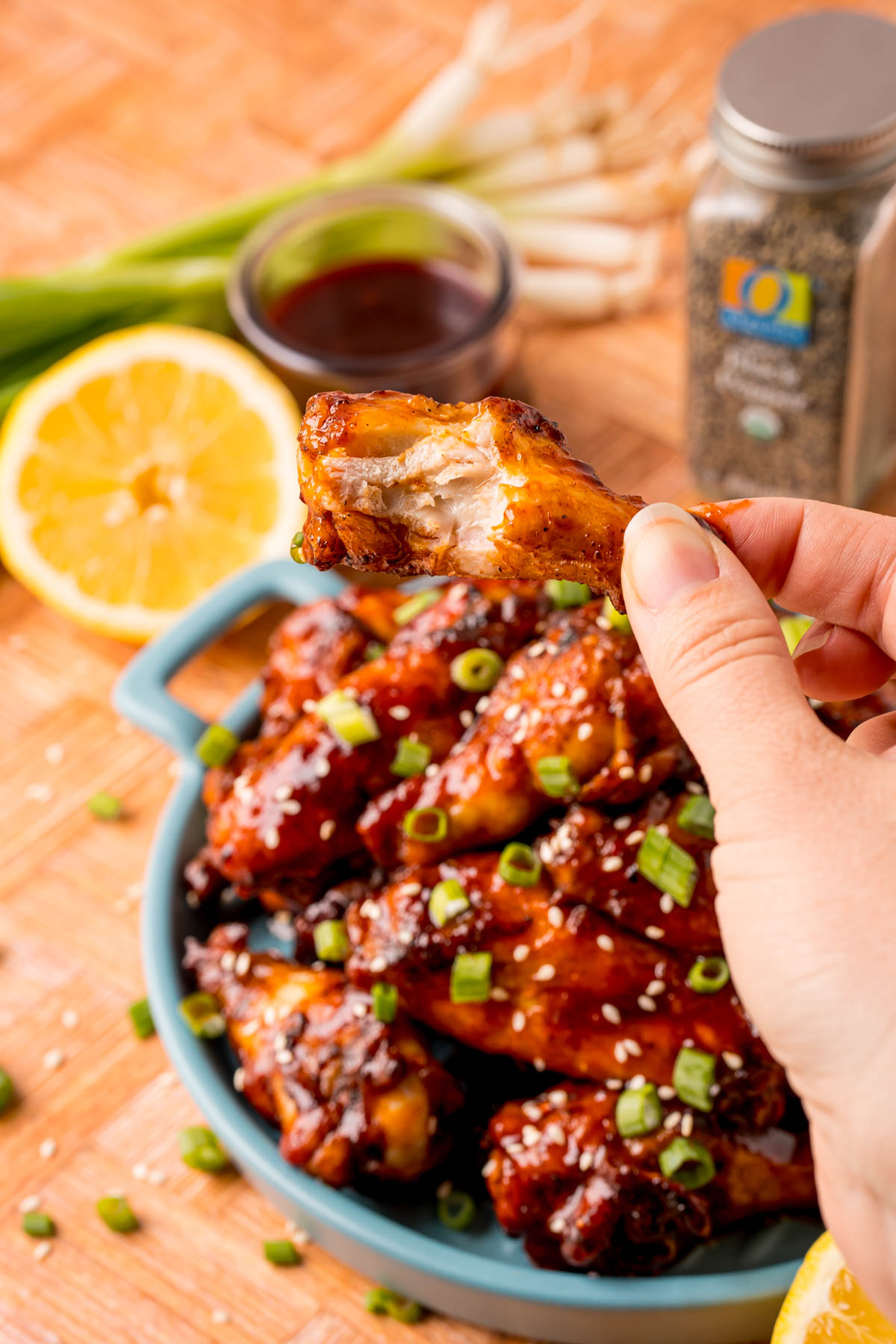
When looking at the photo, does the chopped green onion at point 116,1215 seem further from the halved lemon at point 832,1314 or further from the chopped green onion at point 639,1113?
the halved lemon at point 832,1314

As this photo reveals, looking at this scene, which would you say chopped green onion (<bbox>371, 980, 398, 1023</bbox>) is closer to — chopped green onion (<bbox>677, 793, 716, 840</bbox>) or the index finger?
chopped green onion (<bbox>677, 793, 716, 840</bbox>)

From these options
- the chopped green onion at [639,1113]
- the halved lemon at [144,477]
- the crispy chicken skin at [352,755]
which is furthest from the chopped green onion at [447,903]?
the halved lemon at [144,477]

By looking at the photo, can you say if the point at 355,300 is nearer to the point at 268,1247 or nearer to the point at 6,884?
the point at 6,884

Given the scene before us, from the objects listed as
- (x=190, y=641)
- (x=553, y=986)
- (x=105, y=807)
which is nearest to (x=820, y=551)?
(x=553, y=986)

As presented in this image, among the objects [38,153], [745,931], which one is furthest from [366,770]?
[38,153]

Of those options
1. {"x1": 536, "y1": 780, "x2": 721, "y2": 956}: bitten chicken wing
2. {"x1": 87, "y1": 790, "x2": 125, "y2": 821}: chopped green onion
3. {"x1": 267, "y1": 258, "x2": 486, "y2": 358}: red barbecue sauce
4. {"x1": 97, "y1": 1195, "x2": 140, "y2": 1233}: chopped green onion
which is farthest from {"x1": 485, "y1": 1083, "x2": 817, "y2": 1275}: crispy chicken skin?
{"x1": 267, "y1": 258, "x2": 486, "y2": 358}: red barbecue sauce

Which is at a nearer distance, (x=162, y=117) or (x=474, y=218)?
(x=474, y=218)
